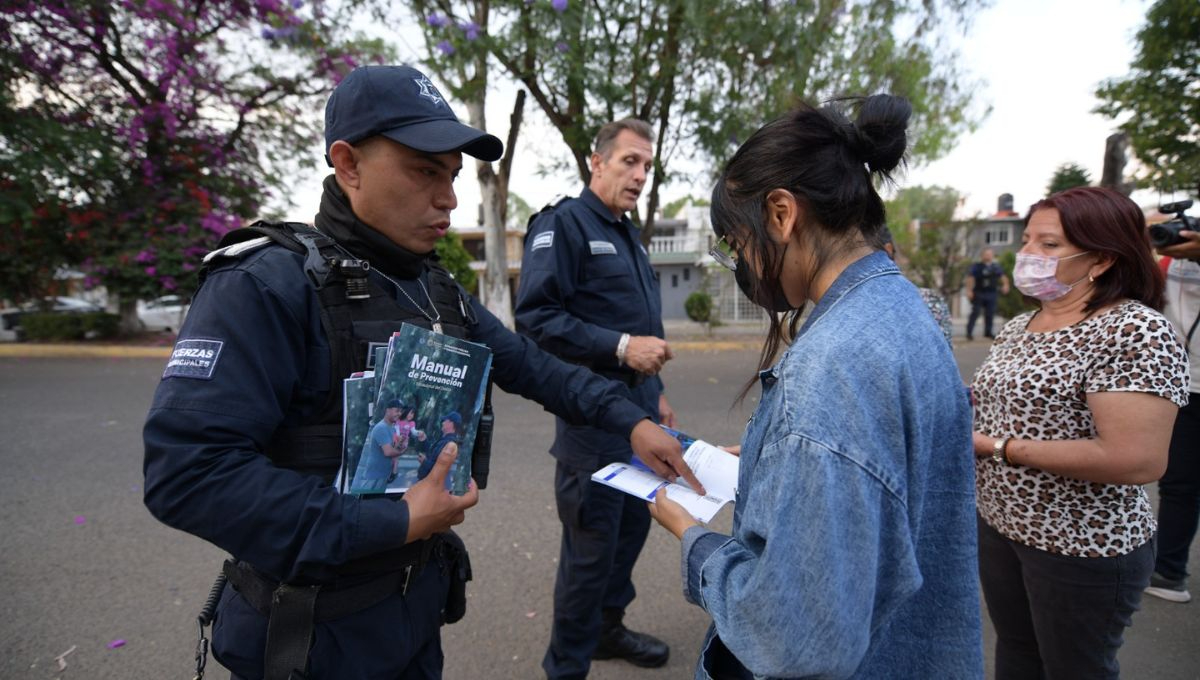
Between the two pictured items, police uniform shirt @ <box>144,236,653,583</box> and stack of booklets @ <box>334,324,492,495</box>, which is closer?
police uniform shirt @ <box>144,236,653,583</box>

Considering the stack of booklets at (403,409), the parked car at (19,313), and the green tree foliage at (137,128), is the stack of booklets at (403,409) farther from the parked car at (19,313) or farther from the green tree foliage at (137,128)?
the parked car at (19,313)

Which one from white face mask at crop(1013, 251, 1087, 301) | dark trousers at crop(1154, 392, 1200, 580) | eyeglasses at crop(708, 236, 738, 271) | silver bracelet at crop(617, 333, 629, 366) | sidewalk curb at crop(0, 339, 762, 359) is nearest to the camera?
eyeglasses at crop(708, 236, 738, 271)

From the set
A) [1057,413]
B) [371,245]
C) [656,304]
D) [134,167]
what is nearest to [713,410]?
[656,304]

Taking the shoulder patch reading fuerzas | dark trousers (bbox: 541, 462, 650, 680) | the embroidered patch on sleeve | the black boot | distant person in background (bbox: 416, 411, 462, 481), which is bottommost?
the black boot

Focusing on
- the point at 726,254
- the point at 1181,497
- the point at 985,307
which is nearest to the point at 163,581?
the point at 726,254

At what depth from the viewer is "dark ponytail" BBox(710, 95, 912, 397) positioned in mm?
1098

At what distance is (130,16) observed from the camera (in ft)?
36.3

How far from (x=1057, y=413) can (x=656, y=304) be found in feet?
5.31

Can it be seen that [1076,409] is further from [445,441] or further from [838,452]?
[445,441]

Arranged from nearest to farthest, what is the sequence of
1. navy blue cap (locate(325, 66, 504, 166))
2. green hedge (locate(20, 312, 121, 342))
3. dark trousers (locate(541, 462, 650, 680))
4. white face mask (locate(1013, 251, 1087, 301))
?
navy blue cap (locate(325, 66, 504, 166)) < white face mask (locate(1013, 251, 1087, 301)) < dark trousers (locate(541, 462, 650, 680)) < green hedge (locate(20, 312, 121, 342))

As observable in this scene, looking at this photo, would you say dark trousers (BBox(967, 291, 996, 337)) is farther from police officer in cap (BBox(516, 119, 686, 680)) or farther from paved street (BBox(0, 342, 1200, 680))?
police officer in cap (BBox(516, 119, 686, 680))

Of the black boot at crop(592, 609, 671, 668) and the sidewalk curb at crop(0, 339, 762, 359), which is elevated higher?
the sidewalk curb at crop(0, 339, 762, 359)

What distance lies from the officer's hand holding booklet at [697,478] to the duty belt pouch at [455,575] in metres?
0.42

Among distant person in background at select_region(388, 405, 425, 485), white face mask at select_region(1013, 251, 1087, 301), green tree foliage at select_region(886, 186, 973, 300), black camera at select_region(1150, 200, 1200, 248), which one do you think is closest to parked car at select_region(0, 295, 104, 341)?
distant person in background at select_region(388, 405, 425, 485)
